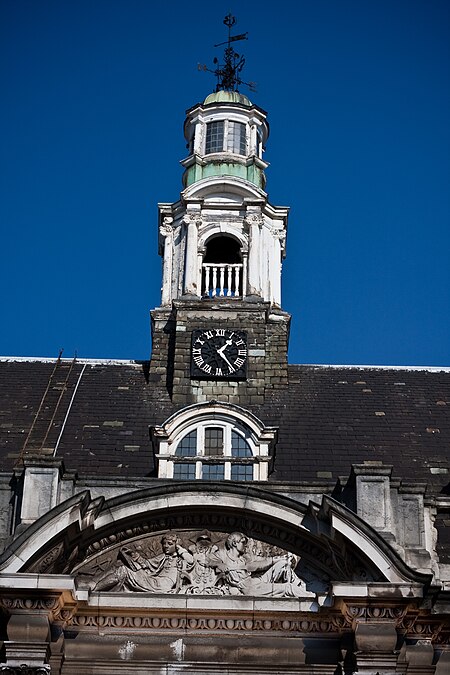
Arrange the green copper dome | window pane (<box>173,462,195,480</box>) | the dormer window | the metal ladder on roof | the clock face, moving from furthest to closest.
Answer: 1. the green copper dome
2. the dormer window
3. the clock face
4. the metal ladder on roof
5. window pane (<box>173,462,195,480</box>)

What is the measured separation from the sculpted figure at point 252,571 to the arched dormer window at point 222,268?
10.4 meters

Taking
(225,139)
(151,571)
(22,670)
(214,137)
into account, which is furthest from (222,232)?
(22,670)

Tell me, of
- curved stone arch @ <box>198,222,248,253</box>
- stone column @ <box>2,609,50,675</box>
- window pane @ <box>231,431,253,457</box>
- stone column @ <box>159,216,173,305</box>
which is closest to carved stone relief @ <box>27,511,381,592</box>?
stone column @ <box>2,609,50,675</box>

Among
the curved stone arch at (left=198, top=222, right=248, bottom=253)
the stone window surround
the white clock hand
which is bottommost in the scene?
the stone window surround

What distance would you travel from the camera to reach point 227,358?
106 ft

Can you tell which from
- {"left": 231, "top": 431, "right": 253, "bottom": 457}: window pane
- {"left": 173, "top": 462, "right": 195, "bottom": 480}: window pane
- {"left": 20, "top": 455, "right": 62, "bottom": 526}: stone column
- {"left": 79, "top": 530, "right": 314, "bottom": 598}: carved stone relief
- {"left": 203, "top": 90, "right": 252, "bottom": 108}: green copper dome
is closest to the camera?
{"left": 20, "top": 455, "right": 62, "bottom": 526}: stone column

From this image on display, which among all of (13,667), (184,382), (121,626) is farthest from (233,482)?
(184,382)

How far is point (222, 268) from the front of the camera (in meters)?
34.8

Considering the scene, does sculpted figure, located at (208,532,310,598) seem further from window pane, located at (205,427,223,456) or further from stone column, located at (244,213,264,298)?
stone column, located at (244,213,264,298)

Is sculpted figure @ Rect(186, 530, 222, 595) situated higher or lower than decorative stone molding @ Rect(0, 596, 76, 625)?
higher

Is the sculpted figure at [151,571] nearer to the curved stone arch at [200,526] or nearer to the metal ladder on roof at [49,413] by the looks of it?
the curved stone arch at [200,526]

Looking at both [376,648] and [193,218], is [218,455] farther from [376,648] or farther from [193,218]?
[193,218]

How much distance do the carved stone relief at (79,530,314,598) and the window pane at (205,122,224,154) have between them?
1438 centimetres

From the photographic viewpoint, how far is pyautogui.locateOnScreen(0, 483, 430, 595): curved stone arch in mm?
23797
